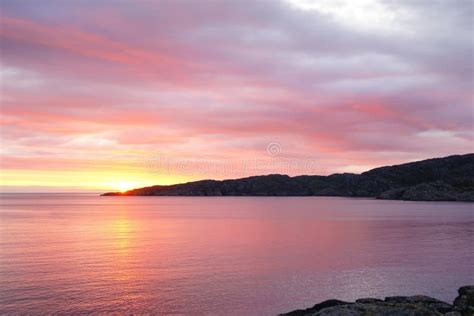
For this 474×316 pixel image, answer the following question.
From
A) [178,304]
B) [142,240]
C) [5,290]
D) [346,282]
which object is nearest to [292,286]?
[346,282]

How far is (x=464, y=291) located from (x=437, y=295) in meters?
7.61

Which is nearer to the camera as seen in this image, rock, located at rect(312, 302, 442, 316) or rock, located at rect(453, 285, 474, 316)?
rock, located at rect(312, 302, 442, 316)

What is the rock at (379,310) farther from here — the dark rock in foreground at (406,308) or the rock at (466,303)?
the rock at (466,303)

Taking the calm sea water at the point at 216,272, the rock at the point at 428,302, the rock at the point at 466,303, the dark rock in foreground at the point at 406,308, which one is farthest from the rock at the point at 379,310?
the calm sea water at the point at 216,272

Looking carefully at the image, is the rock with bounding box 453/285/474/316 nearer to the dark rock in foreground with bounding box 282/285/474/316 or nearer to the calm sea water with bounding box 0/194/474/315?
the dark rock in foreground with bounding box 282/285/474/316

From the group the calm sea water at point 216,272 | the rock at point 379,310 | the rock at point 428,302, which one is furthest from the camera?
the calm sea water at point 216,272

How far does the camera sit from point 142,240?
87.2 metres

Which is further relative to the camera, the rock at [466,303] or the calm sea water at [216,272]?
the calm sea water at [216,272]

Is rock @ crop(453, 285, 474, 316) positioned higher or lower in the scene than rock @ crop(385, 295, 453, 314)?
higher

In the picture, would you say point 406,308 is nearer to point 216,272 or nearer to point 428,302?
point 428,302

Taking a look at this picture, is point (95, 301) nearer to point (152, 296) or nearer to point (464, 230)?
point (152, 296)

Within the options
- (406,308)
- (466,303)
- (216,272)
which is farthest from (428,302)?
(216,272)

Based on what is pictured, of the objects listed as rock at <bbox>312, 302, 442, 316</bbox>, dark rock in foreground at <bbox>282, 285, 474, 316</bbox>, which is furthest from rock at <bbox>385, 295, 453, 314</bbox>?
rock at <bbox>312, 302, 442, 316</bbox>

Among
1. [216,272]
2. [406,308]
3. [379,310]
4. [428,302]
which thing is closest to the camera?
[406,308]
